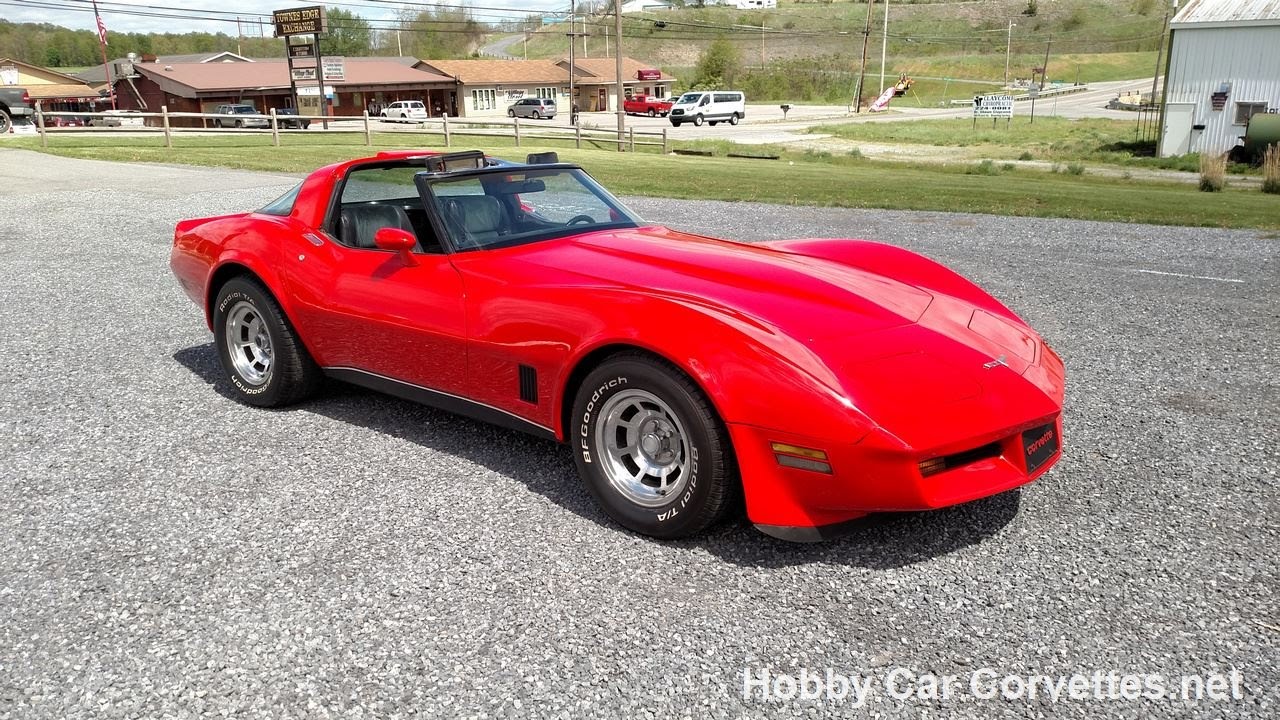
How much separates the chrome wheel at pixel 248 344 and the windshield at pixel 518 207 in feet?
4.63

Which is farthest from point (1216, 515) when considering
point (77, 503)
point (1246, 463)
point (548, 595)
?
point (77, 503)

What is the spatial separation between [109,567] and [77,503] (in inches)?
28.6

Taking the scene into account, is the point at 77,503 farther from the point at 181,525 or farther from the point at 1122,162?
the point at 1122,162

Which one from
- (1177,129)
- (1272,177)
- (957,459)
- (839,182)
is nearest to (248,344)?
(957,459)

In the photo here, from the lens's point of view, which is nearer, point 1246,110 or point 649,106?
point 1246,110

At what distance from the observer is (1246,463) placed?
420 centimetres

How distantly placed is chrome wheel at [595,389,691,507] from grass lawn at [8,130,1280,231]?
11.1 m

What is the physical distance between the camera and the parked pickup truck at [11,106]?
3359 centimetres

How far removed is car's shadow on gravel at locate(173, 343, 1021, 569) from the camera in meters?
3.41

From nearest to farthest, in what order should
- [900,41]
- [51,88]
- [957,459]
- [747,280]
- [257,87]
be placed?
1. [957,459]
2. [747,280]
3. [257,87]
4. [51,88]
5. [900,41]

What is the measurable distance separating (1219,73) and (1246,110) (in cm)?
137

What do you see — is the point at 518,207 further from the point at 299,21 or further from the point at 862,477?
the point at 299,21

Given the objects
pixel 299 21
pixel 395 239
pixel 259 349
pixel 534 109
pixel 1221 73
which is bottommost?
pixel 259 349

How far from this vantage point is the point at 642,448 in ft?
11.5
